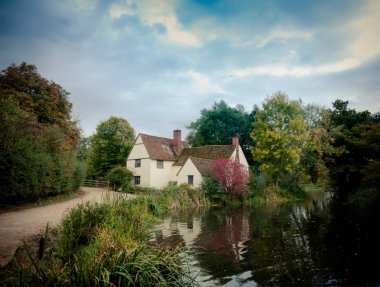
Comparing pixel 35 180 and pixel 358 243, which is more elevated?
pixel 35 180

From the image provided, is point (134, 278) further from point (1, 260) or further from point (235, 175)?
point (235, 175)

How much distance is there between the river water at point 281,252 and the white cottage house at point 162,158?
798 inches

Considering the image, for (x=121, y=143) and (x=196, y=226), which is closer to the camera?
(x=196, y=226)

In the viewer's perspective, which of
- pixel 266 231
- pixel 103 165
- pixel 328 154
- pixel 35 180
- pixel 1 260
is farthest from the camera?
pixel 103 165

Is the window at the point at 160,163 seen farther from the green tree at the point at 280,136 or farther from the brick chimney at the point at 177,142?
the green tree at the point at 280,136

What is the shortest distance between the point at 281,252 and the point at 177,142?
111 ft

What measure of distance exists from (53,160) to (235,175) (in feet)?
56.8

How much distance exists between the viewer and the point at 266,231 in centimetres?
1370

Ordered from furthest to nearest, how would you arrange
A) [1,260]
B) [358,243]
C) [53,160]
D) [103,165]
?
[103,165] → [53,160] → [358,243] → [1,260]

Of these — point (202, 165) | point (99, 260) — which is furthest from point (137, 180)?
point (99, 260)

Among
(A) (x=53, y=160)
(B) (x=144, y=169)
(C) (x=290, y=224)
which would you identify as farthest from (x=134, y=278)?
(B) (x=144, y=169)

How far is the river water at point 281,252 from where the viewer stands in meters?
7.20

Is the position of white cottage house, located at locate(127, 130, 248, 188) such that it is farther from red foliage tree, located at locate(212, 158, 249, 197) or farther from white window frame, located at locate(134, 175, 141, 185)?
red foliage tree, located at locate(212, 158, 249, 197)

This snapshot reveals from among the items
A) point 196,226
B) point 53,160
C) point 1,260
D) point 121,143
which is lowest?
point 196,226
